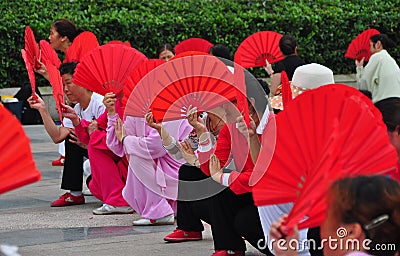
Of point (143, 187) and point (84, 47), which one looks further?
point (84, 47)

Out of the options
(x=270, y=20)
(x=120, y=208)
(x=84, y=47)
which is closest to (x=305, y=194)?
(x=120, y=208)

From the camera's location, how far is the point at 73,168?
764 centimetres

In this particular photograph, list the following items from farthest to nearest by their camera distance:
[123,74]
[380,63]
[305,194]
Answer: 1. [380,63]
2. [123,74]
3. [305,194]

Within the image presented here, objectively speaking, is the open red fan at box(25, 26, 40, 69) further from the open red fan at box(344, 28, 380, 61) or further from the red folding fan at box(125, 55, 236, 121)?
the open red fan at box(344, 28, 380, 61)

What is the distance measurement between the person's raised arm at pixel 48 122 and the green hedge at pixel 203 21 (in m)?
7.46

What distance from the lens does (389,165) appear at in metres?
3.06

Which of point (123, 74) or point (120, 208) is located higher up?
point (123, 74)

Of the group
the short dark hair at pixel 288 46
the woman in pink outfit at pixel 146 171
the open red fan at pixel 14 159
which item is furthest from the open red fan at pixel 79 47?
the open red fan at pixel 14 159

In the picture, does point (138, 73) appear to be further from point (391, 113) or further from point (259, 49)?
point (259, 49)

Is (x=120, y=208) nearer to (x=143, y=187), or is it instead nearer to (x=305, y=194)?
(x=143, y=187)

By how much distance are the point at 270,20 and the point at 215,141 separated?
11.5 m

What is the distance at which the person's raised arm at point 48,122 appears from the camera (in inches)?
273

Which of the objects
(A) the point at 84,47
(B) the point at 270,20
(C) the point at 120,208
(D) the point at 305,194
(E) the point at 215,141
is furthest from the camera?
(B) the point at 270,20

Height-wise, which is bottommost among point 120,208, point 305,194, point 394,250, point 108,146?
point 120,208
